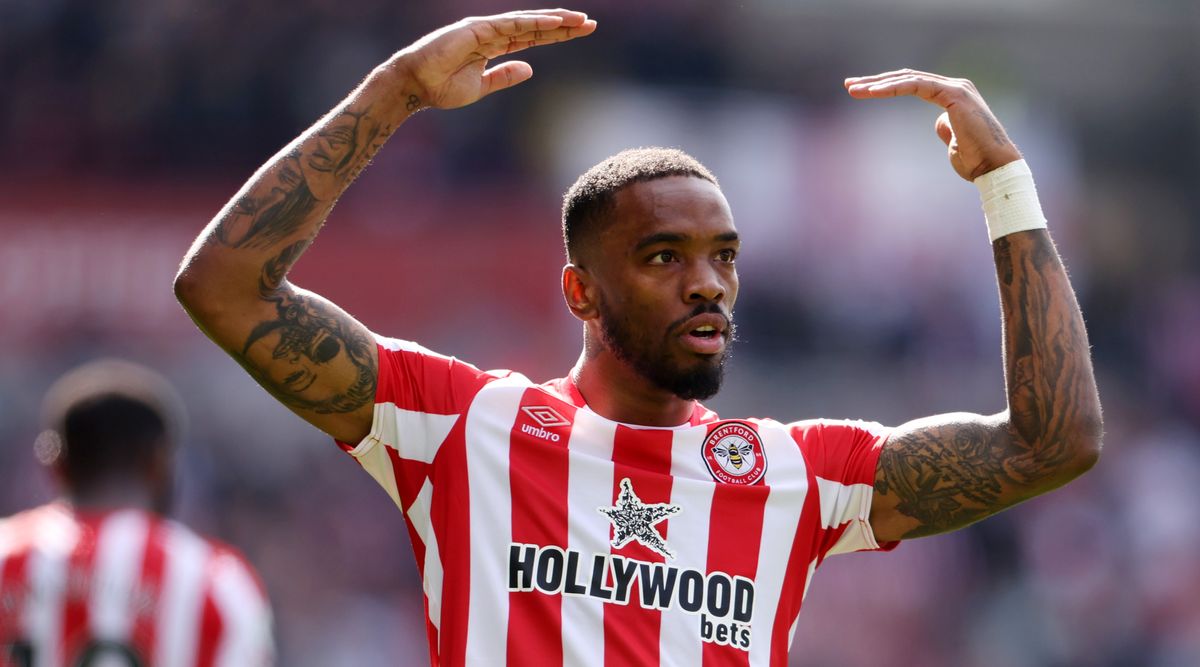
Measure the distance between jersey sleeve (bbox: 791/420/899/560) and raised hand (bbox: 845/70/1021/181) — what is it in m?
0.70

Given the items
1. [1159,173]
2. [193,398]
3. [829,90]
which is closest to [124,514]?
[193,398]

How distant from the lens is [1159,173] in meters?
19.5

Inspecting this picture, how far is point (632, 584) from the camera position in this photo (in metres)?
3.51

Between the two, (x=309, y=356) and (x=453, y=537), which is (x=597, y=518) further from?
(x=309, y=356)

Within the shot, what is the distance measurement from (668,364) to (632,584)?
54 cm

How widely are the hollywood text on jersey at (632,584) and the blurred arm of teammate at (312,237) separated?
1.68ft

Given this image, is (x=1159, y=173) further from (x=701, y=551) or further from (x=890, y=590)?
(x=701, y=551)

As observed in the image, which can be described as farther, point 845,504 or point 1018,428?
point 845,504

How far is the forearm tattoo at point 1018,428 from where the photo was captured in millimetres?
3598

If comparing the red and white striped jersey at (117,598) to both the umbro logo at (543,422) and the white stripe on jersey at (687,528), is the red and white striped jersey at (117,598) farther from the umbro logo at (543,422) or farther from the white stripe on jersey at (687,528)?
the white stripe on jersey at (687,528)

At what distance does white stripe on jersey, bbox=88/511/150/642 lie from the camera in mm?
4070

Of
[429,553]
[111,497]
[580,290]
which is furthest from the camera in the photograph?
[111,497]

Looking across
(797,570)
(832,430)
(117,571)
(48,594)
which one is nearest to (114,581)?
(117,571)

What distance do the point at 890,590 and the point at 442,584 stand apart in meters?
9.80
